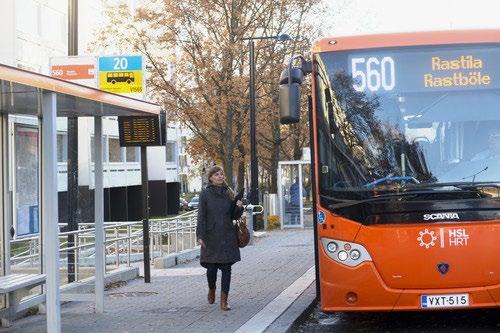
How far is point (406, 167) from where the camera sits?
8.48m

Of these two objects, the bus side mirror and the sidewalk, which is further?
the sidewalk

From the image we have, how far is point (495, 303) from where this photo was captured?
27.1ft

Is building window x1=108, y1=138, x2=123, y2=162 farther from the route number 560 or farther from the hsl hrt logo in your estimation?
the hsl hrt logo

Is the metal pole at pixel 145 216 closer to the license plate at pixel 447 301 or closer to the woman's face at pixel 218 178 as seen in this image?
the woman's face at pixel 218 178

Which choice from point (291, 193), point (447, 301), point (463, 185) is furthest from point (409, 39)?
point (291, 193)

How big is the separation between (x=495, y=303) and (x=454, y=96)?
2.12m

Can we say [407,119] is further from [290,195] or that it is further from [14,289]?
[290,195]

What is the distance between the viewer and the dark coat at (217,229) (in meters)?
10.3

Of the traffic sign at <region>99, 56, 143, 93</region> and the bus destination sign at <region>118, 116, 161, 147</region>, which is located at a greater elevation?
the traffic sign at <region>99, 56, 143, 93</region>

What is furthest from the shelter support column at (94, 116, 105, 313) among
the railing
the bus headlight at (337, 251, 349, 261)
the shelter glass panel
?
the shelter glass panel

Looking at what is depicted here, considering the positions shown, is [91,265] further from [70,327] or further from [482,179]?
[482,179]

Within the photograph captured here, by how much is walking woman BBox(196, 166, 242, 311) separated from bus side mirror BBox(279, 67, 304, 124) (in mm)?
1971

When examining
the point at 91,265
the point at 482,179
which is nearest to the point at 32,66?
the point at 91,265

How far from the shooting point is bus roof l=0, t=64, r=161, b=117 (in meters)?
6.69
